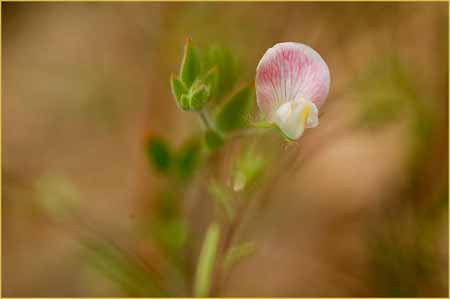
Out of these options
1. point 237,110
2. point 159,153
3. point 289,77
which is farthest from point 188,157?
point 289,77

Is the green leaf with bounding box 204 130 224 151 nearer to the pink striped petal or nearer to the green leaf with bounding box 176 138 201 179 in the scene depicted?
the pink striped petal

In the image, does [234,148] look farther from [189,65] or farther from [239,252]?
[189,65]

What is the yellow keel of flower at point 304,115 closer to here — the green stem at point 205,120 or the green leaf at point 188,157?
the green stem at point 205,120

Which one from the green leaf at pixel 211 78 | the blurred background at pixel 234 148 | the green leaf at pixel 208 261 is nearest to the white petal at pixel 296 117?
the green leaf at pixel 211 78

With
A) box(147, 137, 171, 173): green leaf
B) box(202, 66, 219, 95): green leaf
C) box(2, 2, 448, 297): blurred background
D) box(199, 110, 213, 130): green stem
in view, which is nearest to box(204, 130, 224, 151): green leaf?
box(199, 110, 213, 130): green stem

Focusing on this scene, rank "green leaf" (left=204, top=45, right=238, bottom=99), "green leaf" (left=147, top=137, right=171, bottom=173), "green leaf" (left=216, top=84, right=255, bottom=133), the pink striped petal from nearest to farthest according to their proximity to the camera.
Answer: the pink striped petal → "green leaf" (left=216, top=84, right=255, bottom=133) → "green leaf" (left=204, top=45, right=238, bottom=99) → "green leaf" (left=147, top=137, right=171, bottom=173)

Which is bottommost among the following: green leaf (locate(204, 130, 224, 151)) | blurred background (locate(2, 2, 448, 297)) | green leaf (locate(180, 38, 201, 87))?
blurred background (locate(2, 2, 448, 297))

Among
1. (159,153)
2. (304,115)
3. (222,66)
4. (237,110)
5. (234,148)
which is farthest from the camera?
(234,148)
